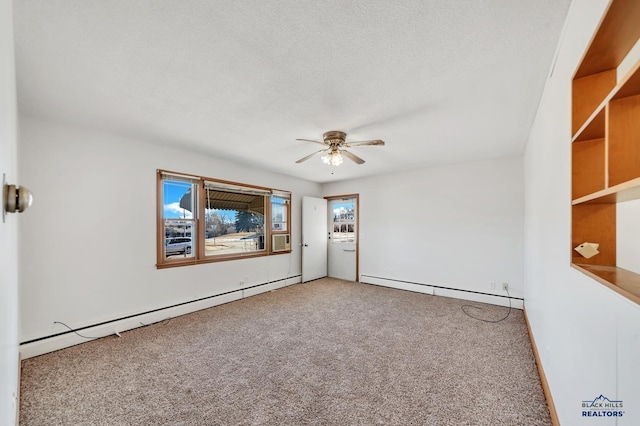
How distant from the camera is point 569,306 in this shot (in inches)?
55.3

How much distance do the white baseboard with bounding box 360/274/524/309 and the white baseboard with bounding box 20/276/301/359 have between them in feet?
8.35

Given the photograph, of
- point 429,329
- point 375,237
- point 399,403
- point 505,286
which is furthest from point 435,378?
point 375,237

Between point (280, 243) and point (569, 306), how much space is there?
465 centimetres

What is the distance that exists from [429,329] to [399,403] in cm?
155

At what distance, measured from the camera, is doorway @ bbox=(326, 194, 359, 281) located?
6055mm

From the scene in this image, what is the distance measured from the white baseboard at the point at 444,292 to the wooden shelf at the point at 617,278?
3.55 meters

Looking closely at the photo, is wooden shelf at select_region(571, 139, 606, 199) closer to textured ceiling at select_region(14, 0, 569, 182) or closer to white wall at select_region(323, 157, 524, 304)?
textured ceiling at select_region(14, 0, 569, 182)

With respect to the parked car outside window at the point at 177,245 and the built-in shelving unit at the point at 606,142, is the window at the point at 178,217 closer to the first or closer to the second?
the parked car outside window at the point at 177,245

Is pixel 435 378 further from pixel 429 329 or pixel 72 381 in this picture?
pixel 72 381

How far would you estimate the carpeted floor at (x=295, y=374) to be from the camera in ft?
6.05

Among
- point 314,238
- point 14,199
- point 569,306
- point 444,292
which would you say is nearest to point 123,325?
point 14,199

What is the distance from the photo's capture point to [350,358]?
2.60 metres

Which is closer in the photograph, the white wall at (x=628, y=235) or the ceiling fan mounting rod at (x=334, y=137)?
the white wall at (x=628, y=235)

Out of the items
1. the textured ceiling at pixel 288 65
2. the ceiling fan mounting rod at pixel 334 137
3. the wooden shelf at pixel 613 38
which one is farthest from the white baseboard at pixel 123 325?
the wooden shelf at pixel 613 38
